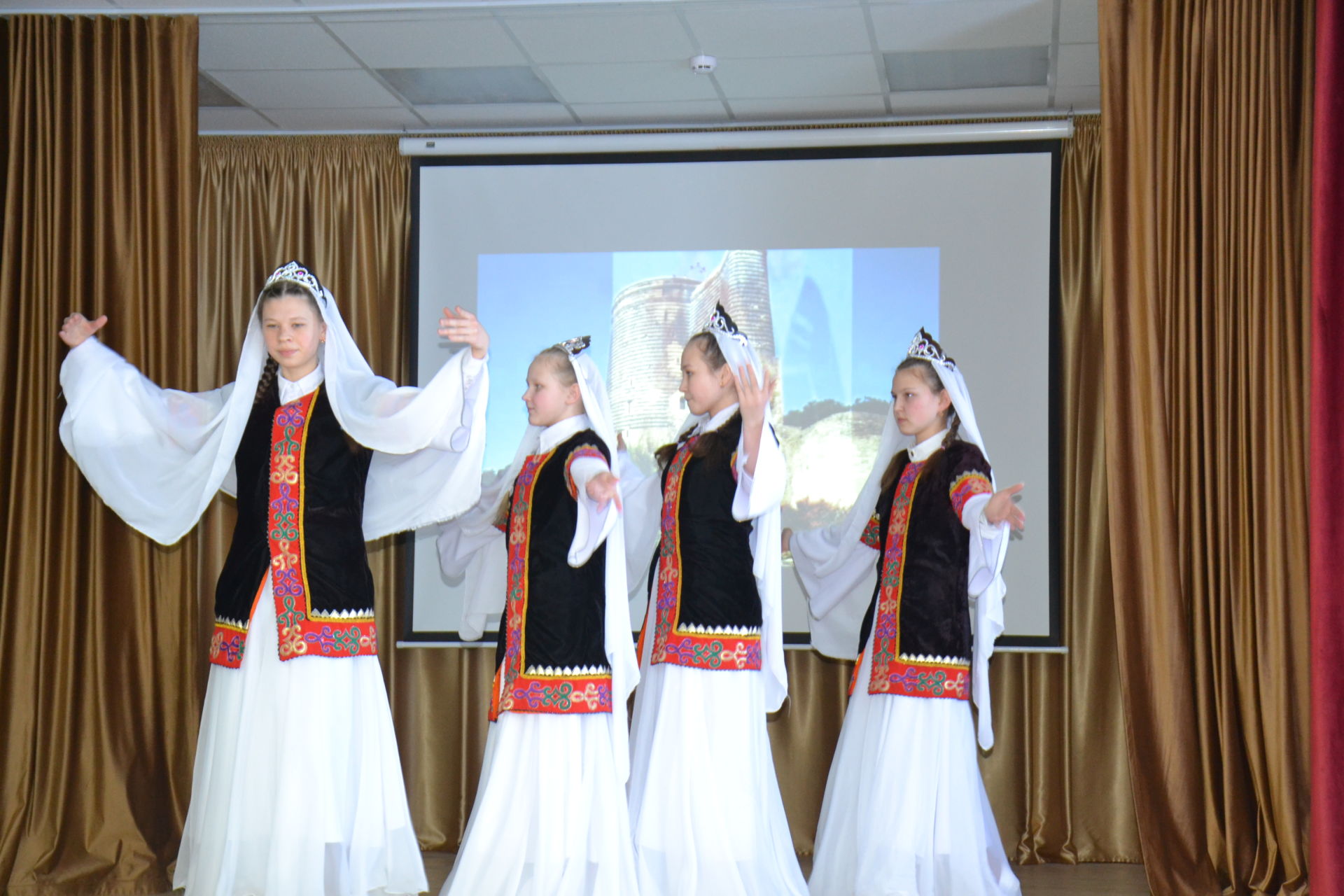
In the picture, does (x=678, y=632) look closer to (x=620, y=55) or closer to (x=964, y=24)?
(x=620, y=55)

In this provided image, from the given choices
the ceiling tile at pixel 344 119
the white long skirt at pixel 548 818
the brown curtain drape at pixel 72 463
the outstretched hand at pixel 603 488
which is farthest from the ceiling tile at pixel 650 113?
the white long skirt at pixel 548 818

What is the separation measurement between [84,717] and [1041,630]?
10.7 feet

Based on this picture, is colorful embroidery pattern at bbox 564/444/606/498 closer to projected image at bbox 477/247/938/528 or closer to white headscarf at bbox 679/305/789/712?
white headscarf at bbox 679/305/789/712

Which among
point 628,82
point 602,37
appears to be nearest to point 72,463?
point 602,37

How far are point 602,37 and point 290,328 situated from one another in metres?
1.56

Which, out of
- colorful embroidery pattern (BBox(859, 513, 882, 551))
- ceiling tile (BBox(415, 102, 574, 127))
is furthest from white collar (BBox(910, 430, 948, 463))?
ceiling tile (BBox(415, 102, 574, 127))

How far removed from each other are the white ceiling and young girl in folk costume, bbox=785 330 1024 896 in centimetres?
A: 112

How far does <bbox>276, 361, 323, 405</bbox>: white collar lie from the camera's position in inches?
136

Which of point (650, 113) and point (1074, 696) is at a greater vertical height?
point (650, 113)

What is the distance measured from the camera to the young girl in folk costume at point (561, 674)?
3.22 m

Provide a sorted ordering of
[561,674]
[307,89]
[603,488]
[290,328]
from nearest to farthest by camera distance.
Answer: [603,488]
[561,674]
[290,328]
[307,89]

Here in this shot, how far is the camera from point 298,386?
3465 millimetres

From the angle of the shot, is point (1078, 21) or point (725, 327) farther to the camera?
point (1078, 21)

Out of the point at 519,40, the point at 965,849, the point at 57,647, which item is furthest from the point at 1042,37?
the point at 57,647
